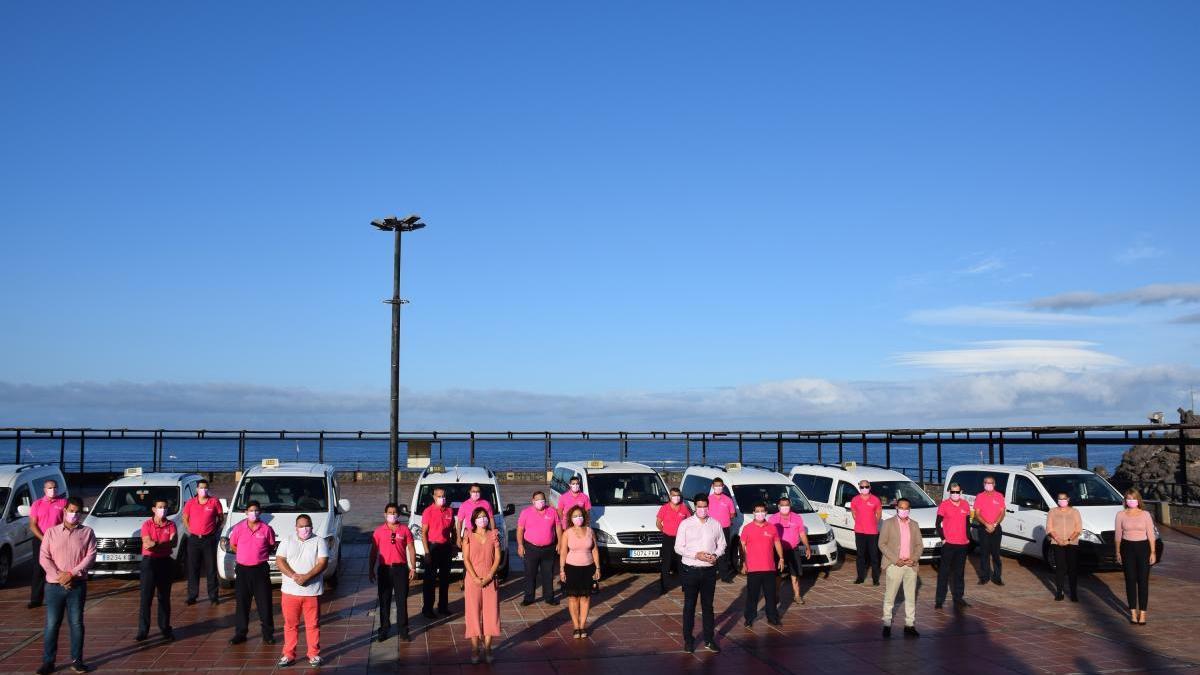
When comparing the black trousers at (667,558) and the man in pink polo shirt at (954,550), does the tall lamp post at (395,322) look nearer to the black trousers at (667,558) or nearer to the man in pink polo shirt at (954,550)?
the black trousers at (667,558)

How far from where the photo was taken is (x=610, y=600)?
1393 centimetres

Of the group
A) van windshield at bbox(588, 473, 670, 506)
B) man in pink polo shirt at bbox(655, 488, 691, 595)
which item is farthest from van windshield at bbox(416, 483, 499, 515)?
man in pink polo shirt at bbox(655, 488, 691, 595)

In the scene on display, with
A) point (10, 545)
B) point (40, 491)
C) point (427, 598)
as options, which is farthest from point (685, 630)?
point (40, 491)

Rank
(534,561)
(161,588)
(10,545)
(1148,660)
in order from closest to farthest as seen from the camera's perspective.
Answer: (1148,660) < (161,588) < (534,561) < (10,545)

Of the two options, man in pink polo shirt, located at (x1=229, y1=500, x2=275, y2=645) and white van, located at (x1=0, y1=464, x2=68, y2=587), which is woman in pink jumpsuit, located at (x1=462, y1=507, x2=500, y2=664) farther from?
white van, located at (x1=0, y1=464, x2=68, y2=587)

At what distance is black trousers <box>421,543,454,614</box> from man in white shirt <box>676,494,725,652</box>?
356 cm

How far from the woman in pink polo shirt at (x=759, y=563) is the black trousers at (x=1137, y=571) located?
14.8 feet

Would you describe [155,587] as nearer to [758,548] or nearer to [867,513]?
[758,548]

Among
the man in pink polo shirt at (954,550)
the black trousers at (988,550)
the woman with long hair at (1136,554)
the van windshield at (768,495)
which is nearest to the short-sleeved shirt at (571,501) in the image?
the van windshield at (768,495)

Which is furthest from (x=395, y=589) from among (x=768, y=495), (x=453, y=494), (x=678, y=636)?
(x=768, y=495)

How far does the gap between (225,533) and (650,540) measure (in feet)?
21.2

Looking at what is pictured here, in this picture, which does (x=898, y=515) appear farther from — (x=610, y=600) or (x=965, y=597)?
(x=610, y=600)

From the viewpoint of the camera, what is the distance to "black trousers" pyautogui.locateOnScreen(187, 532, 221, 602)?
13.3m

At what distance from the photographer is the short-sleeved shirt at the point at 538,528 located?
44.1ft
